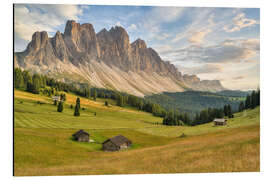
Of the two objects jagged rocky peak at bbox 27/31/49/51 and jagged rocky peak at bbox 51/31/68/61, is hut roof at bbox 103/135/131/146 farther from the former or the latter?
jagged rocky peak at bbox 51/31/68/61

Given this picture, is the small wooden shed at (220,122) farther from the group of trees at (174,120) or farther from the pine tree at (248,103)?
the group of trees at (174,120)

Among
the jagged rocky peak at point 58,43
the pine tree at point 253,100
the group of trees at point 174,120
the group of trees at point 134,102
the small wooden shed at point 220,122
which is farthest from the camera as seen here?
the jagged rocky peak at point 58,43

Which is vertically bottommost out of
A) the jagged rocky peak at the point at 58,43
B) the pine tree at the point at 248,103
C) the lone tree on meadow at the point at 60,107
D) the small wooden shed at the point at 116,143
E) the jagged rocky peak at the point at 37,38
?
the small wooden shed at the point at 116,143

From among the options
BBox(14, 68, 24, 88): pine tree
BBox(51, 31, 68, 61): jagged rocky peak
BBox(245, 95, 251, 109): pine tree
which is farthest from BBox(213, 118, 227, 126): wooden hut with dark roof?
BBox(51, 31, 68, 61): jagged rocky peak

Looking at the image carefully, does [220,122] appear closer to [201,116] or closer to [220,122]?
[220,122]

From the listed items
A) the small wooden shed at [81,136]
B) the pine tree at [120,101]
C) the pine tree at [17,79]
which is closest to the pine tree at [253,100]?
the small wooden shed at [81,136]
